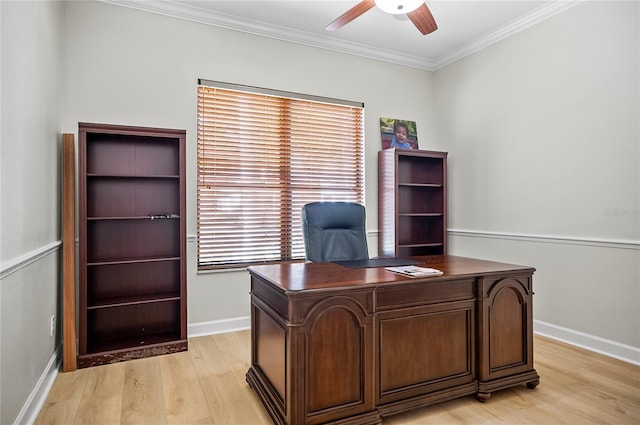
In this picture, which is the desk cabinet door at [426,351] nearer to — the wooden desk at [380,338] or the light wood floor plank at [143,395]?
the wooden desk at [380,338]

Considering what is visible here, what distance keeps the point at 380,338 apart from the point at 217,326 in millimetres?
1950

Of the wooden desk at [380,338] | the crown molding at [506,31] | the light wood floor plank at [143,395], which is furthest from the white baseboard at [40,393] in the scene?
the crown molding at [506,31]

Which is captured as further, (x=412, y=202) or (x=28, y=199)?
(x=412, y=202)

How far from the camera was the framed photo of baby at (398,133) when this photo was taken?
4.24 meters

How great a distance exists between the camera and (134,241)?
119 inches

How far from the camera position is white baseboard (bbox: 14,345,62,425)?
6.05ft

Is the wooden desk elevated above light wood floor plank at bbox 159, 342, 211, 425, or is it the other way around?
the wooden desk

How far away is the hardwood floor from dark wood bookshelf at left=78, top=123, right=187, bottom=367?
345 millimetres

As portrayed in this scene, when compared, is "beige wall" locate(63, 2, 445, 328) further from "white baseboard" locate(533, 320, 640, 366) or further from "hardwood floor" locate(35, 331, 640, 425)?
"white baseboard" locate(533, 320, 640, 366)

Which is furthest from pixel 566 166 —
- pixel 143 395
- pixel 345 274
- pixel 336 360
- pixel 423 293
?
pixel 143 395

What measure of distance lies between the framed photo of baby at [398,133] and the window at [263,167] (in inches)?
15.2

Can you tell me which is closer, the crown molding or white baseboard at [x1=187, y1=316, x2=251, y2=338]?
the crown molding

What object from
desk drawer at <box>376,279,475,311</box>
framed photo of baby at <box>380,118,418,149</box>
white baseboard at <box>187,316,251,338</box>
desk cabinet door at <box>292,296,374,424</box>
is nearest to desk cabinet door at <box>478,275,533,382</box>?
desk drawer at <box>376,279,475,311</box>

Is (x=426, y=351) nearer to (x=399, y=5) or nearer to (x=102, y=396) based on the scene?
(x=102, y=396)
